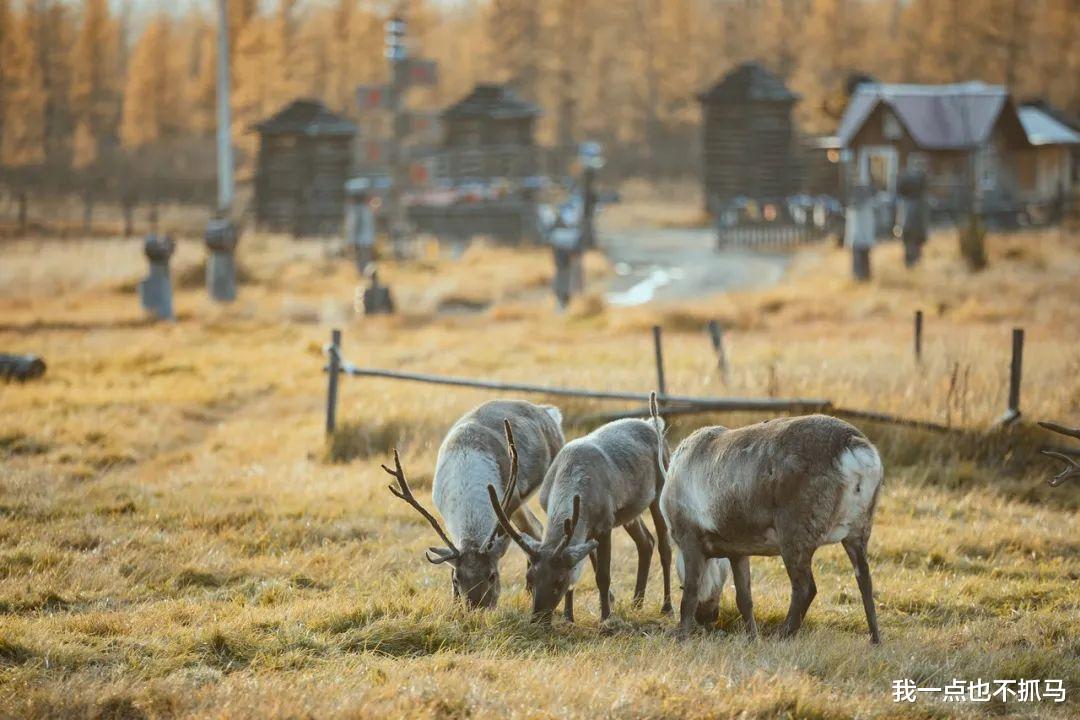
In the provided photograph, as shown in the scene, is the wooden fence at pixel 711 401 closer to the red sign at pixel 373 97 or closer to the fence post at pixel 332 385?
the fence post at pixel 332 385

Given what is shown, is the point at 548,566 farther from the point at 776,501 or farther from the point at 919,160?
the point at 919,160

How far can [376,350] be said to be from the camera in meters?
18.1

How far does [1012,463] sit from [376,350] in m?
9.64

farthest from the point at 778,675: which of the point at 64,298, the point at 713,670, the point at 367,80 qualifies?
the point at 367,80

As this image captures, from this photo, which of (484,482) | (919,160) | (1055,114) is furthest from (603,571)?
(1055,114)

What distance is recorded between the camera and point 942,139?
132 ft

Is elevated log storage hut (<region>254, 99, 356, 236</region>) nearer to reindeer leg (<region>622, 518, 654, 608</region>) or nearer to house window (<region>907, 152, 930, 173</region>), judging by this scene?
house window (<region>907, 152, 930, 173</region>)

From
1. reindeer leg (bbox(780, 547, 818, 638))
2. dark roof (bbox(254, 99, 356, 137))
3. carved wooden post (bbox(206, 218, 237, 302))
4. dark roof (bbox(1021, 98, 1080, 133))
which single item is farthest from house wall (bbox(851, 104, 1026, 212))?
reindeer leg (bbox(780, 547, 818, 638))

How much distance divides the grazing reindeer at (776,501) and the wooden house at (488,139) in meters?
33.8

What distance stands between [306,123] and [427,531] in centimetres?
3540

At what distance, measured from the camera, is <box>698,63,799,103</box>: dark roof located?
46.6 m

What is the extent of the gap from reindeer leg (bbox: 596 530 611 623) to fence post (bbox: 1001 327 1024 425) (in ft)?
16.5

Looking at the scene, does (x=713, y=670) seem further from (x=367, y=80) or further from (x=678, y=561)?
(x=367, y=80)

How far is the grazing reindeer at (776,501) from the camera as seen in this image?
6.39 m
